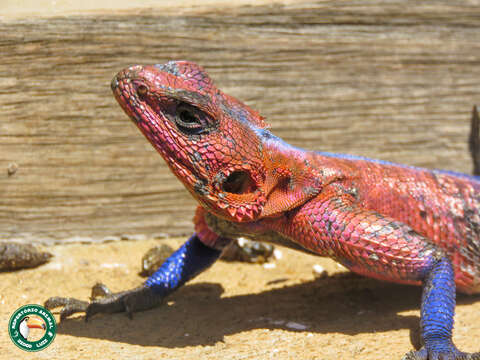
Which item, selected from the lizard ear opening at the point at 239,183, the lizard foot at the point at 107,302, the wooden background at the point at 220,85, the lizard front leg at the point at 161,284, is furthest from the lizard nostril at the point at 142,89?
the wooden background at the point at 220,85

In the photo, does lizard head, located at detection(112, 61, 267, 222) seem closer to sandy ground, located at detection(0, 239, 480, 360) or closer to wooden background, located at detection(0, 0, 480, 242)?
sandy ground, located at detection(0, 239, 480, 360)

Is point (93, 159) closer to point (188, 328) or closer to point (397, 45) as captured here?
point (188, 328)

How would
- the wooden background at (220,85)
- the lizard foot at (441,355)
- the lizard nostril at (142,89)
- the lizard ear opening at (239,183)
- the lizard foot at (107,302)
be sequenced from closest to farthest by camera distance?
the lizard foot at (441,355) < the lizard nostril at (142,89) < the lizard ear opening at (239,183) < the lizard foot at (107,302) < the wooden background at (220,85)

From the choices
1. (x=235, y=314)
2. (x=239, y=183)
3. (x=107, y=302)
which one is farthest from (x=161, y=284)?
(x=239, y=183)

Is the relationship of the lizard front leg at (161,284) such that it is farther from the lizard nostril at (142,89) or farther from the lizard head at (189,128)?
the lizard nostril at (142,89)

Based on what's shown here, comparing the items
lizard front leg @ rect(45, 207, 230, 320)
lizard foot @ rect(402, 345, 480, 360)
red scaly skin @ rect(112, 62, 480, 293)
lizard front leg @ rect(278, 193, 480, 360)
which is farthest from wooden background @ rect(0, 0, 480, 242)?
lizard foot @ rect(402, 345, 480, 360)

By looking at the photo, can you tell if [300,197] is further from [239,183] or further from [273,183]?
[239,183]
